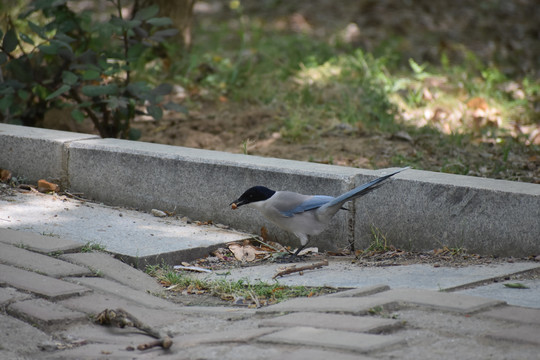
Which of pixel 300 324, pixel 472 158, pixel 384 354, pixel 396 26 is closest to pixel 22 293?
pixel 300 324

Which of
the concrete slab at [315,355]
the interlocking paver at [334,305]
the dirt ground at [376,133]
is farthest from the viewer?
the dirt ground at [376,133]

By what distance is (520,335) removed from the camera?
2375 mm

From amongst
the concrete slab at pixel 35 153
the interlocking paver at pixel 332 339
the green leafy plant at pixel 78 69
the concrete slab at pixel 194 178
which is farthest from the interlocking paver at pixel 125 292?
the green leafy plant at pixel 78 69

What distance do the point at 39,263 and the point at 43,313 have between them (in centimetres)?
57

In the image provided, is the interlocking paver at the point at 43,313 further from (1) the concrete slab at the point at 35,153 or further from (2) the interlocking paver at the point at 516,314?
(1) the concrete slab at the point at 35,153

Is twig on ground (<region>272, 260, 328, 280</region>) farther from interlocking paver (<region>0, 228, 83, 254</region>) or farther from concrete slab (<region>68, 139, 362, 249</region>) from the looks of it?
interlocking paver (<region>0, 228, 83, 254</region>)

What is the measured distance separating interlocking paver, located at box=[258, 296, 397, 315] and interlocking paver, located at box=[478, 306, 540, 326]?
0.36 metres

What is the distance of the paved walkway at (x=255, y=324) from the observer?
2307 mm

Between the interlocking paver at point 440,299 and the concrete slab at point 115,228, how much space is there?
4.31 feet

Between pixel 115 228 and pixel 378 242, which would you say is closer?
pixel 378 242

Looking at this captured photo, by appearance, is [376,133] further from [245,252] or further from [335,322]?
[335,322]

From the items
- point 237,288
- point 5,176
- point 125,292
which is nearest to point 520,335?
point 237,288

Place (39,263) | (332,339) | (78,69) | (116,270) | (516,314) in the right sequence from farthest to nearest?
(78,69), (116,270), (39,263), (516,314), (332,339)

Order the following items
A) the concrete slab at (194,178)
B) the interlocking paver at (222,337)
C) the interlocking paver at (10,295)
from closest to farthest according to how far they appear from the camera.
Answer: the interlocking paver at (222,337), the interlocking paver at (10,295), the concrete slab at (194,178)
